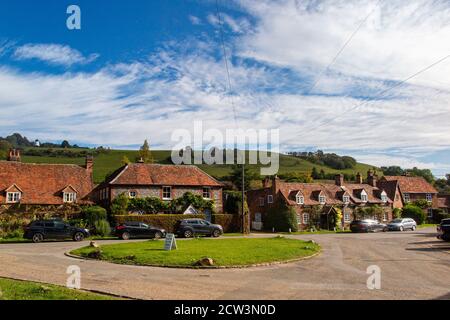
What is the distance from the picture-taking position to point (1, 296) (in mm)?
11422

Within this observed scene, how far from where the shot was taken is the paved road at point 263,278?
13273 mm

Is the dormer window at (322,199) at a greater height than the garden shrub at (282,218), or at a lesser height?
greater

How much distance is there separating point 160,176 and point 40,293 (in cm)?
3749

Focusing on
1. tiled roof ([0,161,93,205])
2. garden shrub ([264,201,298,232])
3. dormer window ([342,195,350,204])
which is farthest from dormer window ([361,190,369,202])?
tiled roof ([0,161,93,205])

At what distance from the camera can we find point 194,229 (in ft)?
126

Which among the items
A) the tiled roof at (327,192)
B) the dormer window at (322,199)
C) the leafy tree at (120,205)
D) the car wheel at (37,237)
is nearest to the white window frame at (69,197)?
the leafy tree at (120,205)

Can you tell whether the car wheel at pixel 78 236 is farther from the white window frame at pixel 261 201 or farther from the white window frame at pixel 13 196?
the white window frame at pixel 261 201

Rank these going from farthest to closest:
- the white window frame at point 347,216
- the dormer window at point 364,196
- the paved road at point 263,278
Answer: the dormer window at point 364,196
the white window frame at point 347,216
the paved road at point 263,278

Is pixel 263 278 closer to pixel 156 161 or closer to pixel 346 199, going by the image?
pixel 346 199

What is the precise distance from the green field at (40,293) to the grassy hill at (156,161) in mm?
72104

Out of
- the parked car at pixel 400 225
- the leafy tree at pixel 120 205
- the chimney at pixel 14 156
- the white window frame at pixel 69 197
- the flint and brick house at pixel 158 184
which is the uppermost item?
the chimney at pixel 14 156

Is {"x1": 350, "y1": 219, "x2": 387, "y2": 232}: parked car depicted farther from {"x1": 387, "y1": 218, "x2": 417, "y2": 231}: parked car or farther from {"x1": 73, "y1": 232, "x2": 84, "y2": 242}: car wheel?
{"x1": 73, "y1": 232, "x2": 84, "y2": 242}: car wheel

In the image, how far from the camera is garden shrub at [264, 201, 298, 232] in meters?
54.5

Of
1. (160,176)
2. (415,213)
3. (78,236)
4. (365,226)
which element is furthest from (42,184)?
(415,213)
